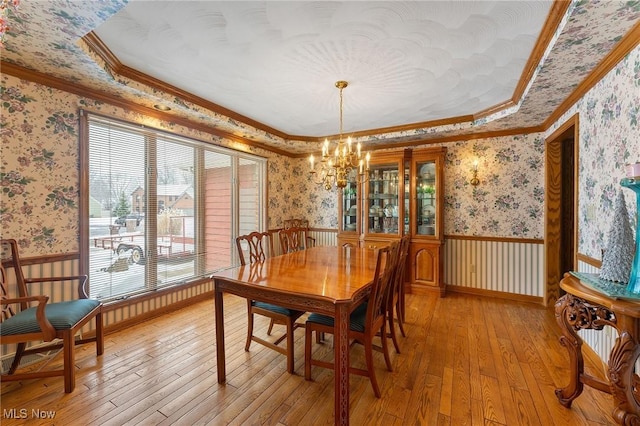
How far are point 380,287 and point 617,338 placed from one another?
1198mm

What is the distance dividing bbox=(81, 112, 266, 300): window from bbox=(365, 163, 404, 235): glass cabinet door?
2.07m

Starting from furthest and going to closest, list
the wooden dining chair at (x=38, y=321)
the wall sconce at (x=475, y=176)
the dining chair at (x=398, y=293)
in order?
1. the wall sconce at (x=475, y=176)
2. the dining chair at (x=398, y=293)
3. the wooden dining chair at (x=38, y=321)

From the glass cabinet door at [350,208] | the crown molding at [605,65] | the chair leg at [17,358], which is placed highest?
the crown molding at [605,65]

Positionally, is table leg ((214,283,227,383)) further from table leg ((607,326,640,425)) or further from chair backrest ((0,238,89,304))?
table leg ((607,326,640,425))

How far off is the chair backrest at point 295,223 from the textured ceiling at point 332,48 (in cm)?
245

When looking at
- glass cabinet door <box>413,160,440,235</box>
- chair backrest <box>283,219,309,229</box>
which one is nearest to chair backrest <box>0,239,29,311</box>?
chair backrest <box>283,219,309,229</box>

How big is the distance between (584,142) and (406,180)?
199 centimetres

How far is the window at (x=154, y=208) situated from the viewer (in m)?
2.66

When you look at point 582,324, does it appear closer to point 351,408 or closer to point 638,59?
point 351,408

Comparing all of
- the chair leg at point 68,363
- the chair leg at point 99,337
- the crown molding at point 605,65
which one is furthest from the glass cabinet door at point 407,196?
the chair leg at point 68,363

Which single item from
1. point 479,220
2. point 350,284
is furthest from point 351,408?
point 479,220

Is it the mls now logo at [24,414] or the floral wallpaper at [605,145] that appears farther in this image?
the floral wallpaper at [605,145]

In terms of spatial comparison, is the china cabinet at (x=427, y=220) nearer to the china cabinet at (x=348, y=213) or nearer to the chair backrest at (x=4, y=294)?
the china cabinet at (x=348, y=213)

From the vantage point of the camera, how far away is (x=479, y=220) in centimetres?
392
